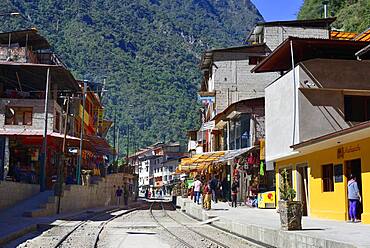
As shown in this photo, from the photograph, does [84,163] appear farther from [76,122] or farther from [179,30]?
[179,30]

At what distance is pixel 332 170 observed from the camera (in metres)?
20.9

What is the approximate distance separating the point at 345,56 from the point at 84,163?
33136 mm

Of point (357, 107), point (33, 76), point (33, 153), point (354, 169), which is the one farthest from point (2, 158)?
point (357, 107)

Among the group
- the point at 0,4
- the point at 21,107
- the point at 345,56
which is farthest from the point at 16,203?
the point at 0,4

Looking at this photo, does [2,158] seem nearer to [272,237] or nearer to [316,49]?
[316,49]

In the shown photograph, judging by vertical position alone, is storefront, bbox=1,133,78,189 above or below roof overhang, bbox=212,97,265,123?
below

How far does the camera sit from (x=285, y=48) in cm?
2458

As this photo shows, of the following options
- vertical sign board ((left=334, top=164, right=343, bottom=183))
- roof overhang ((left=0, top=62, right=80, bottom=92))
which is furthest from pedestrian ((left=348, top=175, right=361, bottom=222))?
roof overhang ((left=0, top=62, right=80, bottom=92))

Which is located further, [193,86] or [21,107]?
[193,86]

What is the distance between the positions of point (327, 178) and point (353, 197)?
346cm

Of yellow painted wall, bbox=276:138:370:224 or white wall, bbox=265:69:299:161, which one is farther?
white wall, bbox=265:69:299:161

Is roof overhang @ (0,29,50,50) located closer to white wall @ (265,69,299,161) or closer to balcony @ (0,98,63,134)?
balcony @ (0,98,63,134)

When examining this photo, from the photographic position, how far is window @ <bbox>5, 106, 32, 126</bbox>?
4056 cm

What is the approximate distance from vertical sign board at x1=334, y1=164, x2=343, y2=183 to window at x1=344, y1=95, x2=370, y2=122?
11.4ft
